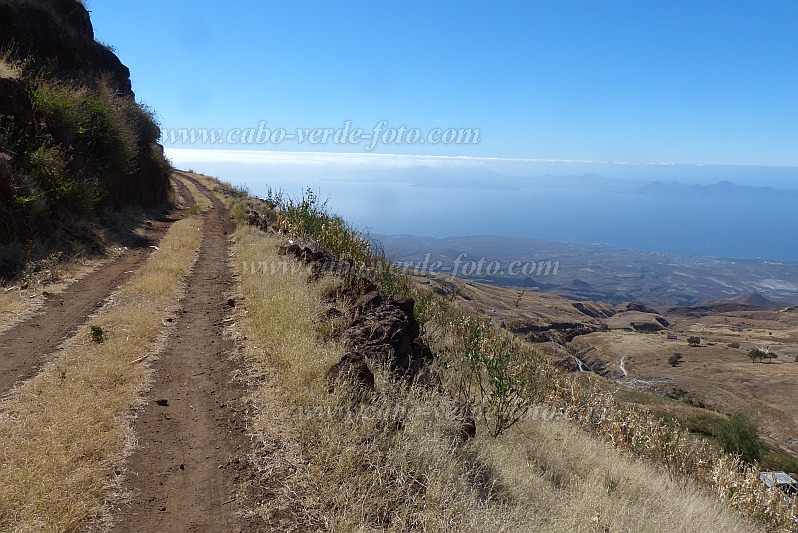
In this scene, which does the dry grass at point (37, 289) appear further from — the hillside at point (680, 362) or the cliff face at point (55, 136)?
the hillside at point (680, 362)

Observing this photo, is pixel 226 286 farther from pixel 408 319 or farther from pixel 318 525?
pixel 318 525

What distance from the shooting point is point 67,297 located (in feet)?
26.2

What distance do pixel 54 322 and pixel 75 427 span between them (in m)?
3.75

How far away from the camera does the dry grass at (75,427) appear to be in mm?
2906

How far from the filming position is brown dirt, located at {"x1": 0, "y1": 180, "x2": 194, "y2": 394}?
517 cm

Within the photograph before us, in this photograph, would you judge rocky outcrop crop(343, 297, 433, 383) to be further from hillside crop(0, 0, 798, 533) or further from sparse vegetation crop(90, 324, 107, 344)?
sparse vegetation crop(90, 324, 107, 344)

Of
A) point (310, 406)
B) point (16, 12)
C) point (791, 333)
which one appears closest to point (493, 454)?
point (310, 406)

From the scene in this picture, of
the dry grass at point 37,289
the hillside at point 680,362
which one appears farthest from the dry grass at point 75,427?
the hillside at point 680,362

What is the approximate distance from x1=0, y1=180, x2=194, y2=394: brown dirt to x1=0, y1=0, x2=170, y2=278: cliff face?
1242 millimetres

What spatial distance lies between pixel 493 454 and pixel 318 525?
2257 millimetres

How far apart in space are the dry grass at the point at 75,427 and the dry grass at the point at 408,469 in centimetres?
110

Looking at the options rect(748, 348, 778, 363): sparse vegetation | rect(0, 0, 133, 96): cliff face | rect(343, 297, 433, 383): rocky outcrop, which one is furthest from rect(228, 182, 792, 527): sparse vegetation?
rect(748, 348, 778, 363): sparse vegetation

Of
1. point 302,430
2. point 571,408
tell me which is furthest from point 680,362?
point 302,430

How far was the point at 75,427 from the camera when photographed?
3.80 meters
